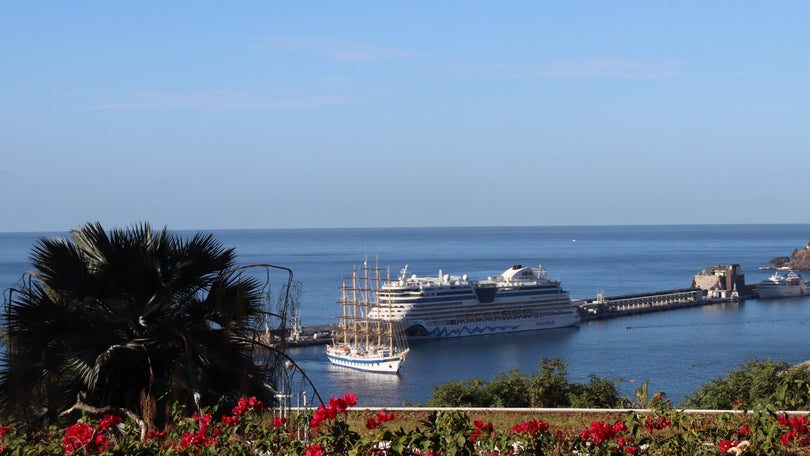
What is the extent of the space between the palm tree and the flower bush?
1.68 metres

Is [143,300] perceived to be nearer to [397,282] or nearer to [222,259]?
[222,259]

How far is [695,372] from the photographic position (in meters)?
36.6

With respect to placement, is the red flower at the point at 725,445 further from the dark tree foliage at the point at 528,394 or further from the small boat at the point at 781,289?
the small boat at the point at 781,289

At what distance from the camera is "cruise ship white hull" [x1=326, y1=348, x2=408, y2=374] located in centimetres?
Answer: 4200

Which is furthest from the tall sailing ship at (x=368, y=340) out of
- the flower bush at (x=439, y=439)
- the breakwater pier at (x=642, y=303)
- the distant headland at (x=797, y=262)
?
the distant headland at (x=797, y=262)

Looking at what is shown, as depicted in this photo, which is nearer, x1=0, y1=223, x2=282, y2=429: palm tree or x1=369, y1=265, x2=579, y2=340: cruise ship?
x1=0, y1=223, x2=282, y2=429: palm tree

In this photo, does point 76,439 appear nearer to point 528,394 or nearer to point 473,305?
point 528,394

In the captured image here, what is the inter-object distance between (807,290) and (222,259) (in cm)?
7651

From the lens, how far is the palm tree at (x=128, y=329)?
641 cm

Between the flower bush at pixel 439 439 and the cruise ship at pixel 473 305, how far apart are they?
47144 millimetres

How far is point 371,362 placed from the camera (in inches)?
1686

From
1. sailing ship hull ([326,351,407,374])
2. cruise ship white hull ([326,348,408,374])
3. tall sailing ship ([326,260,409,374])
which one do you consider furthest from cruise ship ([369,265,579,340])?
sailing ship hull ([326,351,407,374])

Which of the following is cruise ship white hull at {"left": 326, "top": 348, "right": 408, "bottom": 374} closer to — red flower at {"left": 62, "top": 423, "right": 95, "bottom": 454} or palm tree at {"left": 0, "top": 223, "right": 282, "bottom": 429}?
palm tree at {"left": 0, "top": 223, "right": 282, "bottom": 429}

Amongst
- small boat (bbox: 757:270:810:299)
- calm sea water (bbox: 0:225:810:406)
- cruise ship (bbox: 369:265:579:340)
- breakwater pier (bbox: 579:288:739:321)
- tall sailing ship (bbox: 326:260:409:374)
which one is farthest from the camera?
small boat (bbox: 757:270:810:299)
